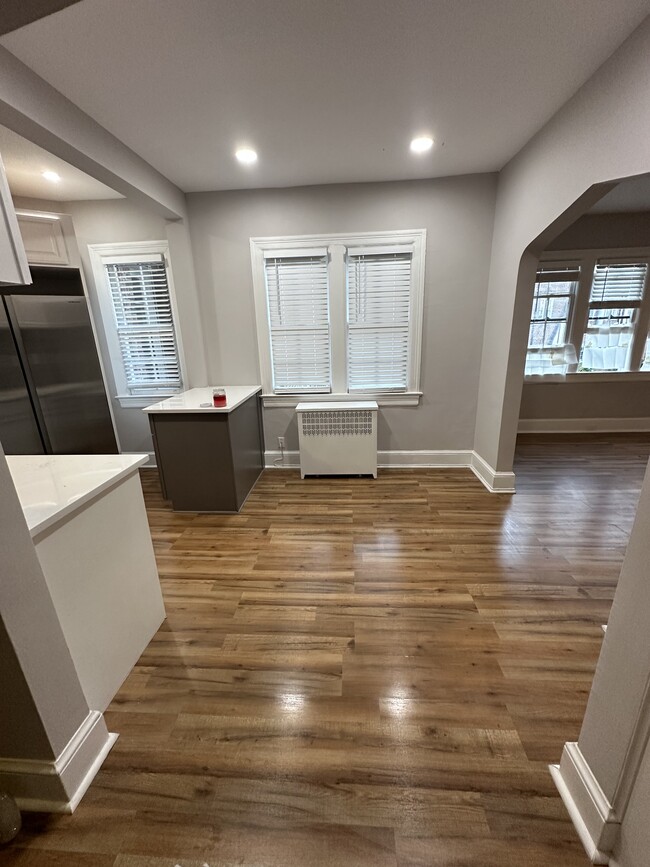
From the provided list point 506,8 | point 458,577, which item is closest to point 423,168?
point 506,8

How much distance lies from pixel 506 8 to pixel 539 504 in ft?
9.73

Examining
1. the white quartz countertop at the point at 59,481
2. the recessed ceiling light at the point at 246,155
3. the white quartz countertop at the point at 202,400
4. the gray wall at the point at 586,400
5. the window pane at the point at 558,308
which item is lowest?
the gray wall at the point at 586,400

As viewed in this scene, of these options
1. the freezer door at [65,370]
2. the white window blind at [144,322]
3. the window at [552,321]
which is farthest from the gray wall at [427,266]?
the window at [552,321]

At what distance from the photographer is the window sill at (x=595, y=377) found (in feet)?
14.5


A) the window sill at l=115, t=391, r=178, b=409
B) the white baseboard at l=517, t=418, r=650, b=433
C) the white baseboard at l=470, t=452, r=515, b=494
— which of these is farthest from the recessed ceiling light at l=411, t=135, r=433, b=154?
the white baseboard at l=517, t=418, r=650, b=433

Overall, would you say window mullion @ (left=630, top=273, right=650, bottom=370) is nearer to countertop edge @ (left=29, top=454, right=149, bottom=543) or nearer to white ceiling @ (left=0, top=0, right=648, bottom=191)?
white ceiling @ (left=0, top=0, right=648, bottom=191)

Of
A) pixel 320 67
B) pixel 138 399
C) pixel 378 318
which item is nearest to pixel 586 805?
pixel 320 67

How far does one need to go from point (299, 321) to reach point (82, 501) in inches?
103

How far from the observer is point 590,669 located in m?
1.47

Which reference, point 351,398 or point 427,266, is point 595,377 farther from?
point 351,398

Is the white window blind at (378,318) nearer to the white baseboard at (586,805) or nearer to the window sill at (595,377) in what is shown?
the window sill at (595,377)

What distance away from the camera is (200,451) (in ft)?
8.84

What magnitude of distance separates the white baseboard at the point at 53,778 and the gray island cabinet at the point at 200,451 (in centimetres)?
175

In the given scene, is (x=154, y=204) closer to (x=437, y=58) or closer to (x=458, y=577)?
(x=437, y=58)
